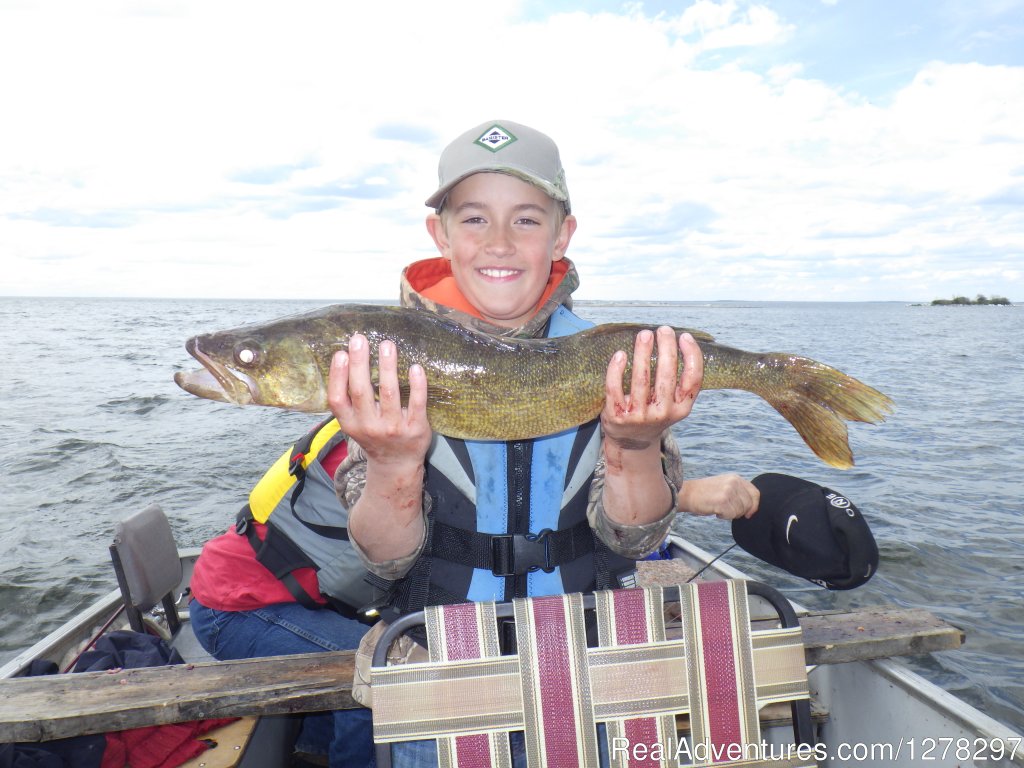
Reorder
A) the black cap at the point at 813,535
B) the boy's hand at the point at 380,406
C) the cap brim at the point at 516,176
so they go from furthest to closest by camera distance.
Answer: the black cap at the point at 813,535 → the cap brim at the point at 516,176 → the boy's hand at the point at 380,406

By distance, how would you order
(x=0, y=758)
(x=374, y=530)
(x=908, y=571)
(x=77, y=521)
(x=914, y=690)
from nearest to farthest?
(x=374, y=530) < (x=0, y=758) < (x=914, y=690) < (x=908, y=571) < (x=77, y=521)

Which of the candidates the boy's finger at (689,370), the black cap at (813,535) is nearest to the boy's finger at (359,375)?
the boy's finger at (689,370)

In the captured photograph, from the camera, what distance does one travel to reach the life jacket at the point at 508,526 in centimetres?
Answer: 296

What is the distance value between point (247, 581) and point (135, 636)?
2.70ft

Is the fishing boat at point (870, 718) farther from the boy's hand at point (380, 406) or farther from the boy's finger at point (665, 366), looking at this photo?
the boy's finger at point (665, 366)

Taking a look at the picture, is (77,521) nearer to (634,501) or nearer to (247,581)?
(247,581)

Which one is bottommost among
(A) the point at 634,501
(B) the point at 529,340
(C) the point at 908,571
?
(C) the point at 908,571

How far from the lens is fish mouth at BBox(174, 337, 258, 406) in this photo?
2.73 m

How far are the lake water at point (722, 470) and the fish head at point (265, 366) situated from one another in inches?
260

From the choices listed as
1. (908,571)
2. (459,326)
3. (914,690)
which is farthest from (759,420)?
(459,326)

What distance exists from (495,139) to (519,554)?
195 centimetres

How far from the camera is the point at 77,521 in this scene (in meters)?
10.9

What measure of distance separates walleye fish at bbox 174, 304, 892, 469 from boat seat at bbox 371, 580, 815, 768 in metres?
0.86

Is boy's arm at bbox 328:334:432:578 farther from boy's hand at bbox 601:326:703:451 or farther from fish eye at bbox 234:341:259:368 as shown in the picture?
boy's hand at bbox 601:326:703:451
